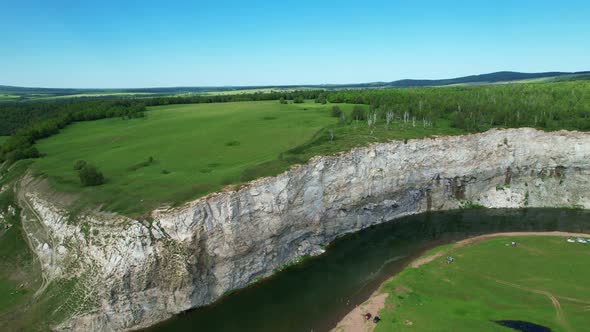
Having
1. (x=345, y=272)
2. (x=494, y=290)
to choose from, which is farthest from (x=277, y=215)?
(x=494, y=290)

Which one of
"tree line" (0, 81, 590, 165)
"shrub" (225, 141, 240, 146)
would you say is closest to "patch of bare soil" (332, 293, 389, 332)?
"shrub" (225, 141, 240, 146)

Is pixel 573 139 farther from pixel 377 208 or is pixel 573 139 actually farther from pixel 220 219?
pixel 220 219

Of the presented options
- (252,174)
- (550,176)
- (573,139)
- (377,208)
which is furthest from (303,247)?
(573,139)

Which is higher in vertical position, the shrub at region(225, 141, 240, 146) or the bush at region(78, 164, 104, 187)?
the shrub at region(225, 141, 240, 146)

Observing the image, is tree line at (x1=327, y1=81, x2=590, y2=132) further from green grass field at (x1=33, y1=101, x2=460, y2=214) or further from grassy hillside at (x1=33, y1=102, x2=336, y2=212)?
grassy hillside at (x1=33, y1=102, x2=336, y2=212)

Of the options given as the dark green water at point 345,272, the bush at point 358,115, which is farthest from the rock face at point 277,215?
the bush at point 358,115

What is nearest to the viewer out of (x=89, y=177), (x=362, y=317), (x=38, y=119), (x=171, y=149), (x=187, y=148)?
(x=362, y=317)

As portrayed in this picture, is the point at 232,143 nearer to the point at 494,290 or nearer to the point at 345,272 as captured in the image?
the point at 345,272
